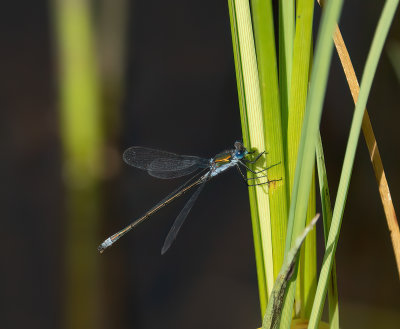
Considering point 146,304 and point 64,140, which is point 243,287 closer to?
point 146,304

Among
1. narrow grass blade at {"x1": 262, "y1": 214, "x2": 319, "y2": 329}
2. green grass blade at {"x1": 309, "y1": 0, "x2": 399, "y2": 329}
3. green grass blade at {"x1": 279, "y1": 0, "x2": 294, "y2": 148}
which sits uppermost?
green grass blade at {"x1": 279, "y1": 0, "x2": 294, "y2": 148}

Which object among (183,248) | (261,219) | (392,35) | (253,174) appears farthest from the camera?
(183,248)

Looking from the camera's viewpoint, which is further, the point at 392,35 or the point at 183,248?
the point at 183,248

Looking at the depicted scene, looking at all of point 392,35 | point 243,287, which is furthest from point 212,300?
point 392,35

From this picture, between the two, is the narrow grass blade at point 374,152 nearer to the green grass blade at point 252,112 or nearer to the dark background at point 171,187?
the green grass blade at point 252,112

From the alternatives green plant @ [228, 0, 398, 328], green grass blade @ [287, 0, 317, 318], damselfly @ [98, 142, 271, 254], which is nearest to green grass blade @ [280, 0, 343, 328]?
green plant @ [228, 0, 398, 328]

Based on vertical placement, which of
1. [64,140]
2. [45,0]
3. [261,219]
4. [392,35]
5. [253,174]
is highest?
[45,0]

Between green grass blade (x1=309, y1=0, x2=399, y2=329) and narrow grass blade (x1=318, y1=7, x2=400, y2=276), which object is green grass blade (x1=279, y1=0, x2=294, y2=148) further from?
green grass blade (x1=309, y1=0, x2=399, y2=329)

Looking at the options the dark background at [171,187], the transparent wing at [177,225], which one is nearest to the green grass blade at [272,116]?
the transparent wing at [177,225]
